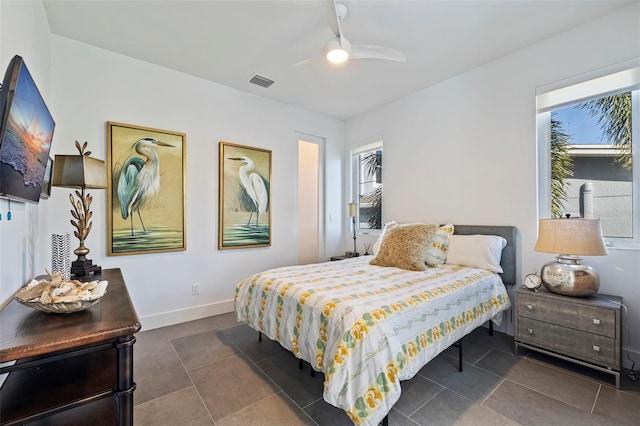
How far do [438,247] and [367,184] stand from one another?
75.6 inches

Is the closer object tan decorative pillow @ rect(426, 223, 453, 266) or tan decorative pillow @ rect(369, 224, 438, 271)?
tan decorative pillow @ rect(369, 224, 438, 271)

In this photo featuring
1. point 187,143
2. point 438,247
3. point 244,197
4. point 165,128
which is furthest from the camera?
point 244,197

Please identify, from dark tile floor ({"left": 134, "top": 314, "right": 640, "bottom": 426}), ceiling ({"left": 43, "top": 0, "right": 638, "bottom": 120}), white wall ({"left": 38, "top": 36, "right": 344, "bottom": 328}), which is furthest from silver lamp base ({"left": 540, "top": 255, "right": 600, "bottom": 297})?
white wall ({"left": 38, "top": 36, "right": 344, "bottom": 328})

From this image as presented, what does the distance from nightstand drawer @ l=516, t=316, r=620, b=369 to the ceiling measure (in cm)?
252

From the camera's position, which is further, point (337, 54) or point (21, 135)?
point (337, 54)

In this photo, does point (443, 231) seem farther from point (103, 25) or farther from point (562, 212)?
point (103, 25)

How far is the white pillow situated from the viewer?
2.68m

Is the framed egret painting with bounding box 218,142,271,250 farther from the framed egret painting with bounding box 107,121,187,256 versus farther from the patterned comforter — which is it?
the patterned comforter

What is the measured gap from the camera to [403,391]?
1.92 m

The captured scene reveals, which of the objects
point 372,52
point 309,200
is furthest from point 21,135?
point 309,200

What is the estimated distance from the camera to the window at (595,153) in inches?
88.3

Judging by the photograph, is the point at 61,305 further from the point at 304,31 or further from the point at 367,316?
the point at 304,31

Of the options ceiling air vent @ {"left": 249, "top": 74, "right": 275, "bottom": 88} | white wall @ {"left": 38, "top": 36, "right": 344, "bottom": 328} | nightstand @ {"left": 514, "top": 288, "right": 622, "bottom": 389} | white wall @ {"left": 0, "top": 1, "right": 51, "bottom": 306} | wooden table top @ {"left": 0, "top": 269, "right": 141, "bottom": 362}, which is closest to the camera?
wooden table top @ {"left": 0, "top": 269, "right": 141, "bottom": 362}

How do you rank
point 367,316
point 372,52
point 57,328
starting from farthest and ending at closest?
point 372,52
point 367,316
point 57,328
